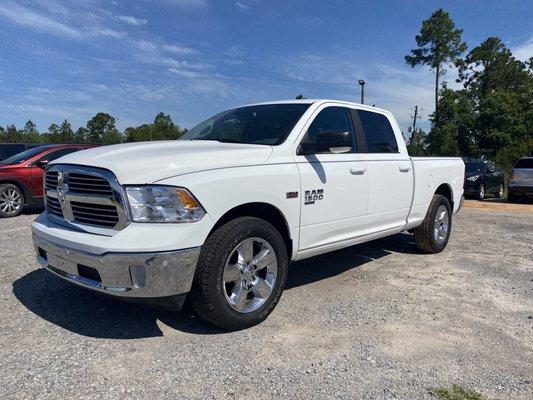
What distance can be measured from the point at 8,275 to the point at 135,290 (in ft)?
8.76

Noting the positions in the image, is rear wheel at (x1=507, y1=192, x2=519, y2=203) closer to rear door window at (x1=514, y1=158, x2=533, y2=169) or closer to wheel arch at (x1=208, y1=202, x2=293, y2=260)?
rear door window at (x1=514, y1=158, x2=533, y2=169)

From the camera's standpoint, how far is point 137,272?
3023 mm

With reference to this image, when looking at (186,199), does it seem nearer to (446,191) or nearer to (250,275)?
(250,275)

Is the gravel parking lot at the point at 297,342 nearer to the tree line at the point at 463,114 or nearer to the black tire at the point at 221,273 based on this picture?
the black tire at the point at 221,273

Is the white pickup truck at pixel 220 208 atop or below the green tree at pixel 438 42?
below

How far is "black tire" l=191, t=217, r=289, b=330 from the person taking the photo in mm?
3260

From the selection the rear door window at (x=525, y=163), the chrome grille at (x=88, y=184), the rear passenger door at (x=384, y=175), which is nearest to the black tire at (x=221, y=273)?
the chrome grille at (x=88, y=184)

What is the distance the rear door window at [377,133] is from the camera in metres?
5.09

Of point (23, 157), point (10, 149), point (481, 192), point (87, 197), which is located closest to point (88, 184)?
point (87, 197)

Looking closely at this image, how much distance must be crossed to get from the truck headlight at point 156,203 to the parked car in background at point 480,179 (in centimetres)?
1598

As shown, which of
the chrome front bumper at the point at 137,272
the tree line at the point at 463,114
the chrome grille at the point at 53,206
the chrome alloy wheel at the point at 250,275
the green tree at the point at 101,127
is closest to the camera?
the chrome front bumper at the point at 137,272

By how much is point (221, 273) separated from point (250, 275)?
365 mm

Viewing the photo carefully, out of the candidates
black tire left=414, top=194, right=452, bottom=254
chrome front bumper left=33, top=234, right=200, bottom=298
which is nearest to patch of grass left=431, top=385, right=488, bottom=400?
chrome front bumper left=33, top=234, right=200, bottom=298

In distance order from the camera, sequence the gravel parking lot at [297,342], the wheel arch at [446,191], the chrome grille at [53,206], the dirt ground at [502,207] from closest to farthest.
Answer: the gravel parking lot at [297,342]
the chrome grille at [53,206]
the wheel arch at [446,191]
the dirt ground at [502,207]
